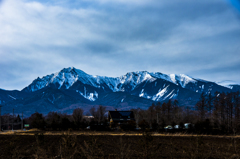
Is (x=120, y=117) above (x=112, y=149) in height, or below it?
below

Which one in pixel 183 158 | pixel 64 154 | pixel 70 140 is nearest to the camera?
pixel 64 154

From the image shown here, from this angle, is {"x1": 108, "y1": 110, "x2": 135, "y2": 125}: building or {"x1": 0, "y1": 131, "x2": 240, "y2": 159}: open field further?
{"x1": 108, "y1": 110, "x2": 135, "y2": 125}: building

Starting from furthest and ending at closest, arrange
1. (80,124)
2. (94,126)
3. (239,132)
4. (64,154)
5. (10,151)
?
(80,124) → (94,126) → (239,132) → (10,151) → (64,154)

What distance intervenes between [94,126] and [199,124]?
26942mm

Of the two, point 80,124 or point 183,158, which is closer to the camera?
A: point 183,158

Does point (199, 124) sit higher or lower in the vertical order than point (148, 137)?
lower

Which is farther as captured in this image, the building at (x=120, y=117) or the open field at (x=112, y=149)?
the building at (x=120, y=117)

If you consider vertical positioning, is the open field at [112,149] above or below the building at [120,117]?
above

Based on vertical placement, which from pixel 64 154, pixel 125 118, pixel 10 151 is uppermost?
pixel 64 154

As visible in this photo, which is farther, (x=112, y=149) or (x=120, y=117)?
(x=120, y=117)

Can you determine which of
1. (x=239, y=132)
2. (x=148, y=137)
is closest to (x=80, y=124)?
(x=239, y=132)

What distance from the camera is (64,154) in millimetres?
9398

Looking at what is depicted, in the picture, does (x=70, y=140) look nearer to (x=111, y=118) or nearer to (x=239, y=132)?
(x=239, y=132)

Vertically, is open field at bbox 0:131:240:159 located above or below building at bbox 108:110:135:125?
above
